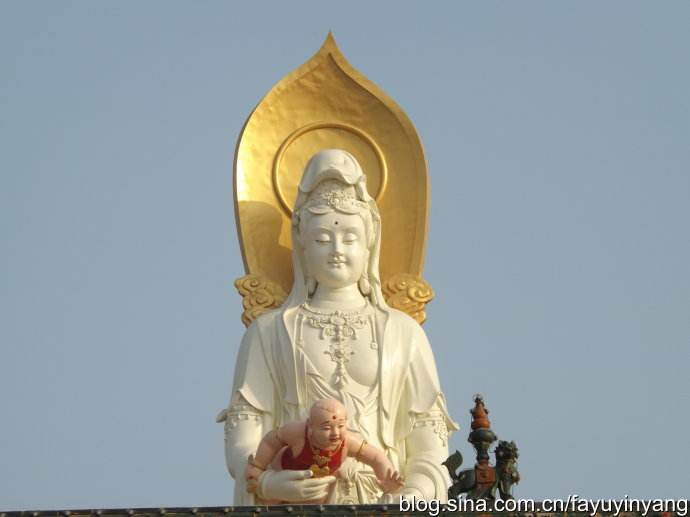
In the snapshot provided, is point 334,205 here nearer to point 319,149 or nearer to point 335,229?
point 335,229

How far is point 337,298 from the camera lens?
18.7 m

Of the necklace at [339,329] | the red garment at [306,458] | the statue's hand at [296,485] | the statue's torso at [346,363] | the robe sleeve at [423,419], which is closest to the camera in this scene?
the red garment at [306,458]

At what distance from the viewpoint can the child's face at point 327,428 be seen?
16203 millimetres

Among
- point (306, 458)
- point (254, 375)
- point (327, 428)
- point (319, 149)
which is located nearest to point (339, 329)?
point (254, 375)

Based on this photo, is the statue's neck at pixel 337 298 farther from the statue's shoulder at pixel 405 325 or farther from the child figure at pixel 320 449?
the child figure at pixel 320 449

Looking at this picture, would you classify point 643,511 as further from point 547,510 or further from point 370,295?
point 370,295

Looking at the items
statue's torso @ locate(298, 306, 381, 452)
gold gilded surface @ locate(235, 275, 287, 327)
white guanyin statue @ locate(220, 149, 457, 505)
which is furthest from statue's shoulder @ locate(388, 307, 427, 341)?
gold gilded surface @ locate(235, 275, 287, 327)

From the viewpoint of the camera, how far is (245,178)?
19.5m

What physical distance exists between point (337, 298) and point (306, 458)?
2353 millimetres

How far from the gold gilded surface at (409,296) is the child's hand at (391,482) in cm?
240

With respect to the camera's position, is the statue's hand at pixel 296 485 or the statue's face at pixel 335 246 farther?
the statue's face at pixel 335 246

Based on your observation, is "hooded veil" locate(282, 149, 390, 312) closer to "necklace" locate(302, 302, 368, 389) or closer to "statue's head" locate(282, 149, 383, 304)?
→ "statue's head" locate(282, 149, 383, 304)

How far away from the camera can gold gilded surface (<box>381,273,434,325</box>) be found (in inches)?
755

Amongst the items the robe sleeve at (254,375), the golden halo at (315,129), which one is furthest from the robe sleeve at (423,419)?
the golden halo at (315,129)
